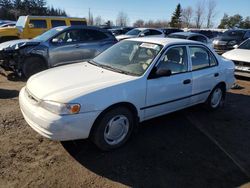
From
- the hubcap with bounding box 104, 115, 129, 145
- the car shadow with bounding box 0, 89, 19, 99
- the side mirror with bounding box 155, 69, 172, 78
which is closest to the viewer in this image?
the hubcap with bounding box 104, 115, 129, 145

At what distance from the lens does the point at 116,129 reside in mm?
4012

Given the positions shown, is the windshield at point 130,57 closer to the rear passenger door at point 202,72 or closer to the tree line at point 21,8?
the rear passenger door at point 202,72

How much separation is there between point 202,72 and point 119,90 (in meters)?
2.21

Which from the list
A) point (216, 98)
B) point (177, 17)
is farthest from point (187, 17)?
point (216, 98)

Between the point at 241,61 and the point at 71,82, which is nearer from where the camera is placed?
the point at 71,82

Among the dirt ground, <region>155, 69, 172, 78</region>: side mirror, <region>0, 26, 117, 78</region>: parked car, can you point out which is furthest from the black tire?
<region>155, 69, 172, 78</region>: side mirror

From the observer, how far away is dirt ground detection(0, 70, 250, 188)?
Result: 336cm

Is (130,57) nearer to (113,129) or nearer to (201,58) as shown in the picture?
(113,129)

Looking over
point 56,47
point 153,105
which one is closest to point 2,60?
point 56,47

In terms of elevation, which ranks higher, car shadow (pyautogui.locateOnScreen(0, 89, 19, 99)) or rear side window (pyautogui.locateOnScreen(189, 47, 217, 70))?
rear side window (pyautogui.locateOnScreen(189, 47, 217, 70))

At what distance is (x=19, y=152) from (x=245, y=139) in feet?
12.1

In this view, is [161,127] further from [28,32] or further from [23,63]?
[28,32]

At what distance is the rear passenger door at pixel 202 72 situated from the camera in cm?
518

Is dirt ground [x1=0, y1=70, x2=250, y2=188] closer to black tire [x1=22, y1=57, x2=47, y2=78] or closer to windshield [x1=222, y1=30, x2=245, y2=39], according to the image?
black tire [x1=22, y1=57, x2=47, y2=78]
